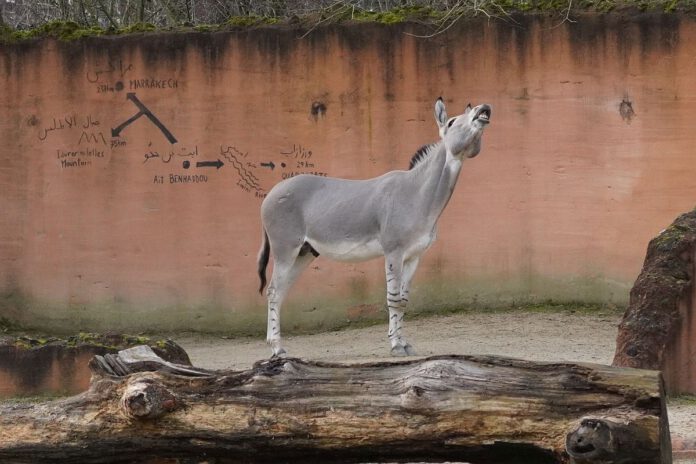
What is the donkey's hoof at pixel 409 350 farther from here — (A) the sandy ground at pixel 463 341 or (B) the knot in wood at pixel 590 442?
(B) the knot in wood at pixel 590 442

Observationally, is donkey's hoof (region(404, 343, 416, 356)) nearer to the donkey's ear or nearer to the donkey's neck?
the donkey's neck

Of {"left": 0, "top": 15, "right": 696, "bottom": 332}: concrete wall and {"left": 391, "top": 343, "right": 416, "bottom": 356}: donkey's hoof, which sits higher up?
{"left": 0, "top": 15, "right": 696, "bottom": 332}: concrete wall

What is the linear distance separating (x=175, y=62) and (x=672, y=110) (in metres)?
5.05

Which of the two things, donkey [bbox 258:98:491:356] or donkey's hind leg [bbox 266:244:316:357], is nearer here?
donkey [bbox 258:98:491:356]

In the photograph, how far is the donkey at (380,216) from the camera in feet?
33.9

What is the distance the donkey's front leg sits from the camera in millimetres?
10367

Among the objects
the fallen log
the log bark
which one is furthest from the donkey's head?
the fallen log

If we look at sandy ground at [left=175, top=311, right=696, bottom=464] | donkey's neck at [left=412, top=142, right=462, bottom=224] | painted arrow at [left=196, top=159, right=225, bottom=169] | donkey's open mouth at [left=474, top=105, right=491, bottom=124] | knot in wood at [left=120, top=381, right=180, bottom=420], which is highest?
donkey's open mouth at [left=474, top=105, right=491, bottom=124]

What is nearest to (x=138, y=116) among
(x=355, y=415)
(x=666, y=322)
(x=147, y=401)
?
(x=666, y=322)

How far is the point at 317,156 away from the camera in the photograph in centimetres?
1307

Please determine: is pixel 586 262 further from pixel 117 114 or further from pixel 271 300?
pixel 117 114

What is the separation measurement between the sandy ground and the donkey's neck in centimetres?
123

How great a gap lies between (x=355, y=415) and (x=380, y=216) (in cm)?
524

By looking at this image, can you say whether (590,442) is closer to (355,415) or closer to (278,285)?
(355,415)
